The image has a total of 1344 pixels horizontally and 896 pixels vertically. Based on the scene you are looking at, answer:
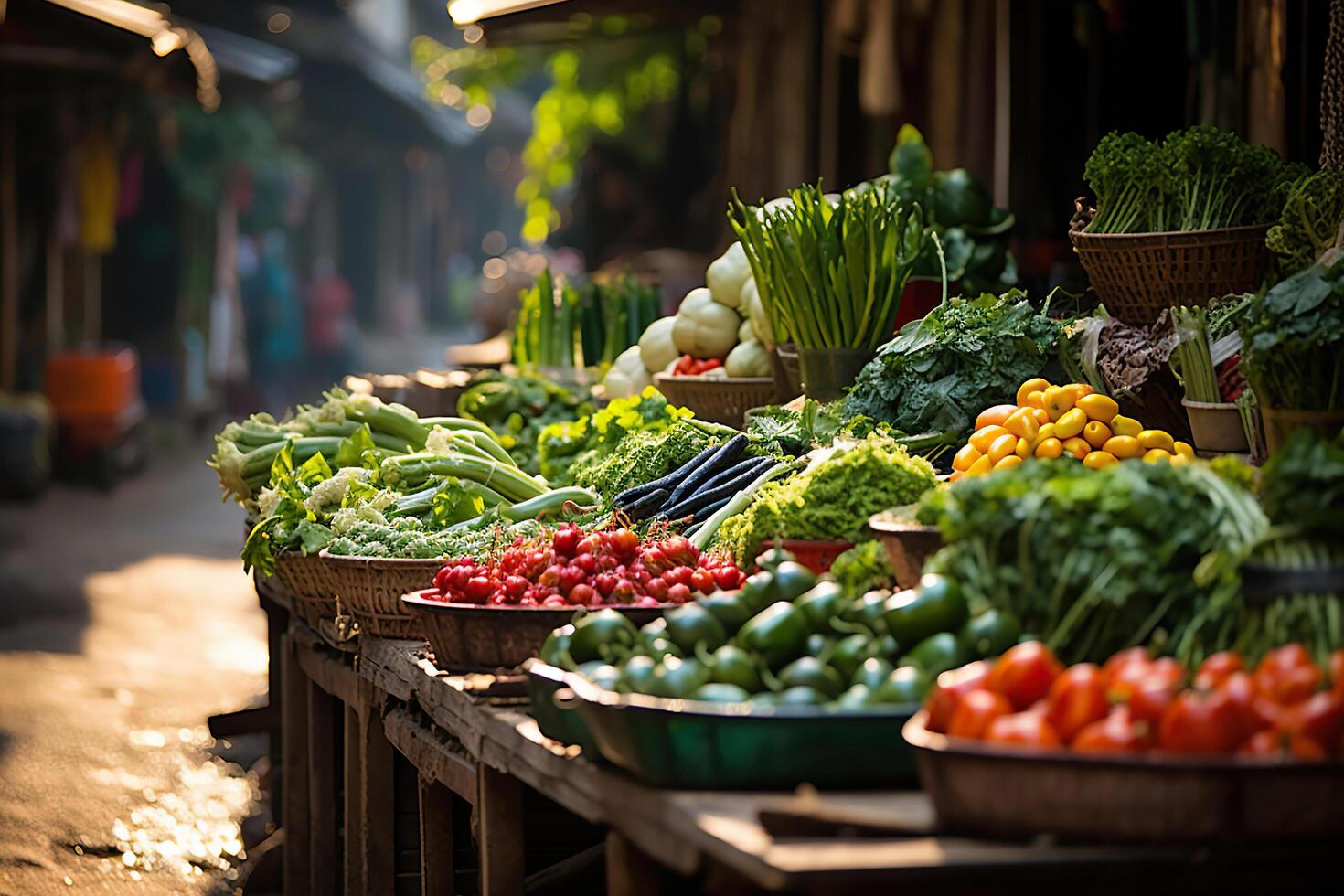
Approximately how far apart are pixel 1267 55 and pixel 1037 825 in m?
4.89

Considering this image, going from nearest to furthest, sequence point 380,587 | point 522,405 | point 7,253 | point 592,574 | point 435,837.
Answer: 1. point 592,574
2. point 435,837
3. point 380,587
4. point 522,405
5. point 7,253

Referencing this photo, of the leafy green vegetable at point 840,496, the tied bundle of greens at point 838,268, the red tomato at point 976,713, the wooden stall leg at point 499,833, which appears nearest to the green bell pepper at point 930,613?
the red tomato at point 976,713

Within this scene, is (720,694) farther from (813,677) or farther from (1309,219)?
(1309,219)

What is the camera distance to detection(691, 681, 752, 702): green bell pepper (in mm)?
2871

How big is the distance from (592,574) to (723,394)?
2395 mm

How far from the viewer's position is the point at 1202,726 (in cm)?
243

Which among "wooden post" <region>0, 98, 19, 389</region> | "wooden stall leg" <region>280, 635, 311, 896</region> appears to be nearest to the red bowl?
"wooden stall leg" <region>280, 635, 311, 896</region>

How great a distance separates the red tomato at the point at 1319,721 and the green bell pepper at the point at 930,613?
66cm

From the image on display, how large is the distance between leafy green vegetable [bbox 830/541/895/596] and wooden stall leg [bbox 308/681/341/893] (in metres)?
2.74

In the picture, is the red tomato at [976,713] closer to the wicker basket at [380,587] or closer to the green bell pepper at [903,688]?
the green bell pepper at [903,688]

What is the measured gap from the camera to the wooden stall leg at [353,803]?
5215mm

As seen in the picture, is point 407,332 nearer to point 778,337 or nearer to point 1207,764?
point 778,337

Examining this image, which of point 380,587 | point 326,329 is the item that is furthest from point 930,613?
point 326,329

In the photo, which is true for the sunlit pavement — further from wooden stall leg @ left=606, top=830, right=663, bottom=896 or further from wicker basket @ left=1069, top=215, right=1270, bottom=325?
wicker basket @ left=1069, top=215, right=1270, bottom=325
